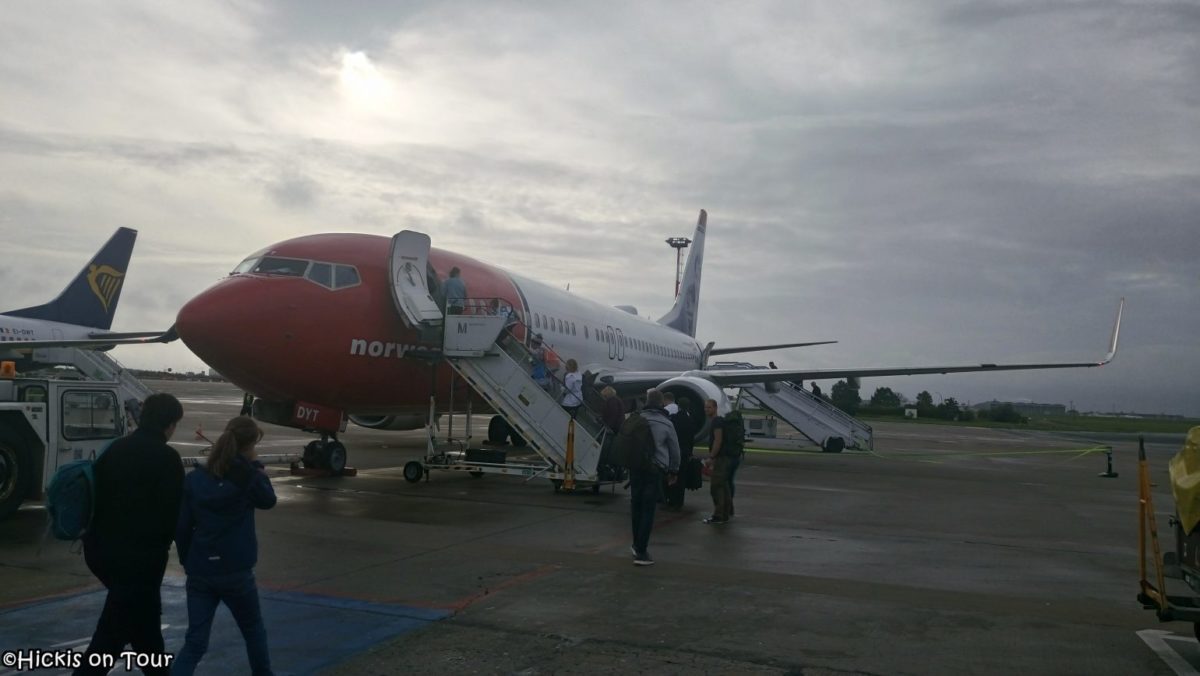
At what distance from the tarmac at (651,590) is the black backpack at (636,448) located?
93 centimetres

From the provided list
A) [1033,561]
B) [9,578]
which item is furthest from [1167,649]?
[9,578]

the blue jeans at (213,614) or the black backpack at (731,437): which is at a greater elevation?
the black backpack at (731,437)

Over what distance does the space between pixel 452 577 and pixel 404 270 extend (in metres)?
7.48

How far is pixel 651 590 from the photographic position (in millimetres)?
7195

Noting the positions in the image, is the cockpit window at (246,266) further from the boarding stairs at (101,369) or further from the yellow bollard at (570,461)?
A: the boarding stairs at (101,369)

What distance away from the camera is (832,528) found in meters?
11.0

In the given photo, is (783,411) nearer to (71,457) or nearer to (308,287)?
(308,287)

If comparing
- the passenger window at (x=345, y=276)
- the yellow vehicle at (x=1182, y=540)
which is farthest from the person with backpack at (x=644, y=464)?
the passenger window at (x=345, y=276)

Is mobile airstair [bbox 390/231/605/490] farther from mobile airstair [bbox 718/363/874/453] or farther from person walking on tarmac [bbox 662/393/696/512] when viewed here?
mobile airstair [bbox 718/363/874/453]

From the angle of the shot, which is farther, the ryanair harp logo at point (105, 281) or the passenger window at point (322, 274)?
the ryanair harp logo at point (105, 281)

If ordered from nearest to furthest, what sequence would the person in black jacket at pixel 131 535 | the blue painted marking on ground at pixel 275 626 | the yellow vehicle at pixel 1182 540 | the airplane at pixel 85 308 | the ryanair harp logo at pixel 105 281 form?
the person in black jacket at pixel 131 535, the yellow vehicle at pixel 1182 540, the blue painted marking on ground at pixel 275 626, the airplane at pixel 85 308, the ryanair harp logo at pixel 105 281

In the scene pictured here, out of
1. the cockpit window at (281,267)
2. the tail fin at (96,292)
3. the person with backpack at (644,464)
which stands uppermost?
the tail fin at (96,292)

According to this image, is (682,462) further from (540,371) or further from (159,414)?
(159,414)

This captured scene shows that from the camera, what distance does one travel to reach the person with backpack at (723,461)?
1117 cm
